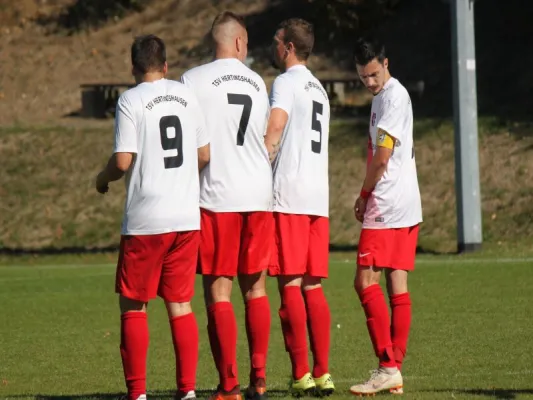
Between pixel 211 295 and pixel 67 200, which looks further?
pixel 67 200

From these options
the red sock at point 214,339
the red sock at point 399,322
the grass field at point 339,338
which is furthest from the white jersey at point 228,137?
the grass field at point 339,338

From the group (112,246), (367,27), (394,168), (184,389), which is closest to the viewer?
(184,389)

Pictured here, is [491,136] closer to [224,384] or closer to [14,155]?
[14,155]

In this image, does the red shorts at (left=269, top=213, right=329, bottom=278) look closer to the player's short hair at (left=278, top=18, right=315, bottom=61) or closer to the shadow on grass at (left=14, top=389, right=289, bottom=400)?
the shadow on grass at (left=14, top=389, right=289, bottom=400)

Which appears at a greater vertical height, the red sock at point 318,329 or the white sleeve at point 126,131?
the white sleeve at point 126,131

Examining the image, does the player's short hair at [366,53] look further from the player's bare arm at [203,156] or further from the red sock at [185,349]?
the red sock at [185,349]

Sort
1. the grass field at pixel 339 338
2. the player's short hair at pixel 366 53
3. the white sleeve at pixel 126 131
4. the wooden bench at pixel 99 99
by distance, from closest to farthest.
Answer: the white sleeve at pixel 126 131 → the player's short hair at pixel 366 53 → the grass field at pixel 339 338 → the wooden bench at pixel 99 99

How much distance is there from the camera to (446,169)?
88.3 ft

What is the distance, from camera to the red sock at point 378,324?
8.57 m

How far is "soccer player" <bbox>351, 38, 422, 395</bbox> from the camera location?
336 inches

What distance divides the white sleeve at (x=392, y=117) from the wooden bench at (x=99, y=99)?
23.6 metres

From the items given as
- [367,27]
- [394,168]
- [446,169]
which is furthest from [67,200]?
[394,168]

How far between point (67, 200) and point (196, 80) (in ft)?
65.7

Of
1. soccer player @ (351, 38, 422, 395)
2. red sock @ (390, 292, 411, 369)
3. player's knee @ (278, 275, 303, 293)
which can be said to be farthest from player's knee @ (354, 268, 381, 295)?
player's knee @ (278, 275, 303, 293)
